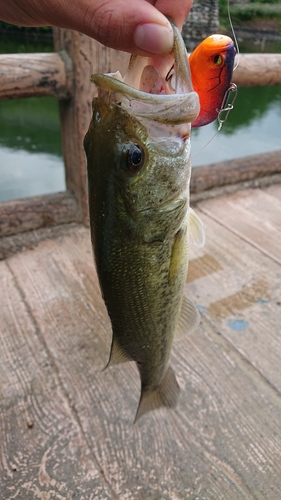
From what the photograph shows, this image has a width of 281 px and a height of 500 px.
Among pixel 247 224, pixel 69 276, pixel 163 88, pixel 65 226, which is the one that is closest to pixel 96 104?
pixel 163 88

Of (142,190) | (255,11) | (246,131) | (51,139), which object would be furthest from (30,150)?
(255,11)

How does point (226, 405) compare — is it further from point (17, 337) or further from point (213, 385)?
point (17, 337)

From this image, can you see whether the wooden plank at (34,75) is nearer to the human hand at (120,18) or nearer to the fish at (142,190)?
the human hand at (120,18)

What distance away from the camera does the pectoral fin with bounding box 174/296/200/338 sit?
141 cm

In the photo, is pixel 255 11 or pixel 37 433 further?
A: pixel 255 11

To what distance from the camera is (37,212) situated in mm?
2797

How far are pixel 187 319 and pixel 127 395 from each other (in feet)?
1.97

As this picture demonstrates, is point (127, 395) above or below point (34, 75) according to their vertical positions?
below

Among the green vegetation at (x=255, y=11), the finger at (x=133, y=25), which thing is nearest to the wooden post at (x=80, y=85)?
the finger at (x=133, y=25)

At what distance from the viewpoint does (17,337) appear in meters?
2.09

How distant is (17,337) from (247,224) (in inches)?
72.5

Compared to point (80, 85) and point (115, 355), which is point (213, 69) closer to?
point (115, 355)

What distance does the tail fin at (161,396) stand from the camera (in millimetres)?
1454

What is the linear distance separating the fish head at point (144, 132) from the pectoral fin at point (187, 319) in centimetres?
50
